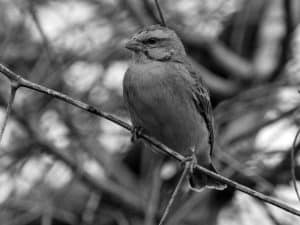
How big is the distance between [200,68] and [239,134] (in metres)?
1.27

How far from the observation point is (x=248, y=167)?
6371 mm

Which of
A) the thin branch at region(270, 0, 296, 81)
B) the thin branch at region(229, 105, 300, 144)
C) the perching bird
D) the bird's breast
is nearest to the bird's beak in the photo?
the perching bird

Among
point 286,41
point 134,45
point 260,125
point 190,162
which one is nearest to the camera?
point 190,162

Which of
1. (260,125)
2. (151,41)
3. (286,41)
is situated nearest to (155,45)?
(151,41)

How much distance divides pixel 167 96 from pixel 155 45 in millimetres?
716

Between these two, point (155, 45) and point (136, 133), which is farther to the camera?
point (155, 45)

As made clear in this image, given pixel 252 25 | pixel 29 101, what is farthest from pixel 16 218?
pixel 252 25

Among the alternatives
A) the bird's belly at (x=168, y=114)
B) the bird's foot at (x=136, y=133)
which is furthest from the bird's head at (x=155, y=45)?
the bird's foot at (x=136, y=133)

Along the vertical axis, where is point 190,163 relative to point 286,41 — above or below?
above

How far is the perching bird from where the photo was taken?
205 inches

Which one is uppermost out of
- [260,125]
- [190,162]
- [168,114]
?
[168,114]

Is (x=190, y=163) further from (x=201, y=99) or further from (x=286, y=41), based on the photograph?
(x=286, y=41)

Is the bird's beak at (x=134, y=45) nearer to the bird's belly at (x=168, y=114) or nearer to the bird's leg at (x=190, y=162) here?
the bird's belly at (x=168, y=114)

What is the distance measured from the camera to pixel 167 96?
17.1ft
